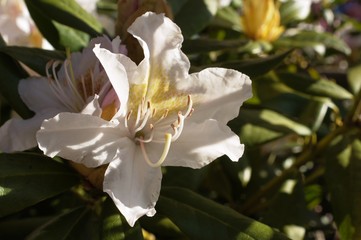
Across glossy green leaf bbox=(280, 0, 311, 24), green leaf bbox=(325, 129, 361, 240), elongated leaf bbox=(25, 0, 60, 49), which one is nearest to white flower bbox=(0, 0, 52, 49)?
elongated leaf bbox=(25, 0, 60, 49)

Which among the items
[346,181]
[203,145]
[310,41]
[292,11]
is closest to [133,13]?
[203,145]

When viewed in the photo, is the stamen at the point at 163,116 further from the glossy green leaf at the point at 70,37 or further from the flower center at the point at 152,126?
the glossy green leaf at the point at 70,37

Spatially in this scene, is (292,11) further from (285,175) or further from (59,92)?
(59,92)

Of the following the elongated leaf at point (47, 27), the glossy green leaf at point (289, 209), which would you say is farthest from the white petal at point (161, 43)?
the glossy green leaf at point (289, 209)

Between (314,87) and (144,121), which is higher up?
(144,121)

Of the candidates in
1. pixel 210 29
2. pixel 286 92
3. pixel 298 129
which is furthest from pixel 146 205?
pixel 210 29

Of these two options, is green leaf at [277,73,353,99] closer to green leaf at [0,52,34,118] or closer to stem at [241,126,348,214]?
stem at [241,126,348,214]

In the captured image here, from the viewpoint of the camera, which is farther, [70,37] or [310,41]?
[310,41]
